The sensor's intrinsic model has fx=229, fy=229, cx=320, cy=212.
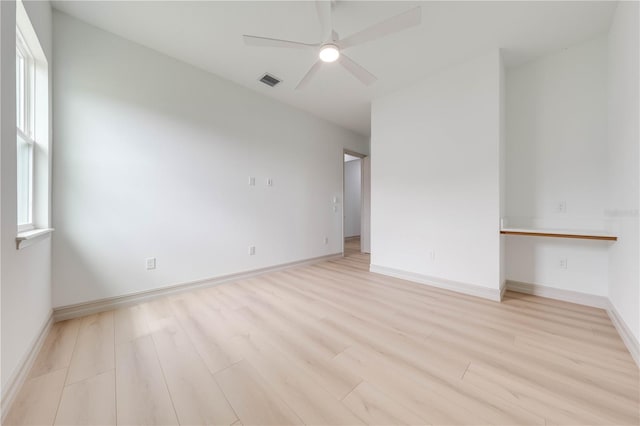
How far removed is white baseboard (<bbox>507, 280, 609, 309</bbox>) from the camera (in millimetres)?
2275

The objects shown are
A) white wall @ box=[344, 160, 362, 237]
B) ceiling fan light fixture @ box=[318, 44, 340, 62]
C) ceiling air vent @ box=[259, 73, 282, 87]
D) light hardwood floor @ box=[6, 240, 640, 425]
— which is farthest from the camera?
white wall @ box=[344, 160, 362, 237]

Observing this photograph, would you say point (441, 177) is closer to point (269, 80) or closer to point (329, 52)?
point (329, 52)

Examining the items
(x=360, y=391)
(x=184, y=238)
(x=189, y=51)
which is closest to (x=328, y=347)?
(x=360, y=391)

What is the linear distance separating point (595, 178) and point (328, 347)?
10.2 feet

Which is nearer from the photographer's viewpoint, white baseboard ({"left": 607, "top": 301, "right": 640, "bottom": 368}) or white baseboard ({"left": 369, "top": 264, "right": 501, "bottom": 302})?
white baseboard ({"left": 607, "top": 301, "right": 640, "bottom": 368})

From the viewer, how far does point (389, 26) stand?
5.42 ft

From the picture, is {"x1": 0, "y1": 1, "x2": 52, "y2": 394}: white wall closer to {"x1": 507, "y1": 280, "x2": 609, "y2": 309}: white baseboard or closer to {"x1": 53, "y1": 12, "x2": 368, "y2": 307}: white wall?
{"x1": 53, "y1": 12, "x2": 368, "y2": 307}: white wall

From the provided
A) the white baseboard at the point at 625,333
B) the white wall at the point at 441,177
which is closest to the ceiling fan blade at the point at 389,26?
the white wall at the point at 441,177

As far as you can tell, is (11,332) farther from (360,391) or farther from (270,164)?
(270,164)

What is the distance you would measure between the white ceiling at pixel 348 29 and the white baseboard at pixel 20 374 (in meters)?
2.70

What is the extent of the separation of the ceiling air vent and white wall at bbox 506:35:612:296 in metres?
2.93

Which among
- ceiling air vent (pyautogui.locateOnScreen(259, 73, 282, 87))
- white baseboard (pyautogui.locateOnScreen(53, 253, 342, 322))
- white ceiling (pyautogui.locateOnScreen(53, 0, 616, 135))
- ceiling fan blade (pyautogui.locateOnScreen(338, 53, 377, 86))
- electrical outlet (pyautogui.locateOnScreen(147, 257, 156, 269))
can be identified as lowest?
white baseboard (pyautogui.locateOnScreen(53, 253, 342, 322))

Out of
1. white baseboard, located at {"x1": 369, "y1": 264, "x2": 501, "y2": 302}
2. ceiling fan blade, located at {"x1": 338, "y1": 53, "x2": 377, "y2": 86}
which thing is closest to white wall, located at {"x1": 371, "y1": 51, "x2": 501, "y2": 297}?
white baseboard, located at {"x1": 369, "y1": 264, "x2": 501, "y2": 302}

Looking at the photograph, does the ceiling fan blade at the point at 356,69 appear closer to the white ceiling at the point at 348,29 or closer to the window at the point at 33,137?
the white ceiling at the point at 348,29
